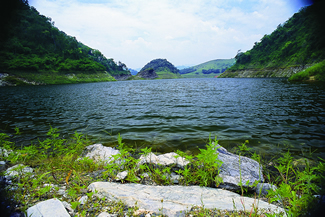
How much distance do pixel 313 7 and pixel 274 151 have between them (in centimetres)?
644

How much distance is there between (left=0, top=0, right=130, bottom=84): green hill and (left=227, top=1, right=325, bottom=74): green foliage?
152 m

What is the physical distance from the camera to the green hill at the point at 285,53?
8199cm

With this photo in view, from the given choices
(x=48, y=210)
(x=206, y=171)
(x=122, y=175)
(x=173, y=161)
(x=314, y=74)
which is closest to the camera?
(x=48, y=210)

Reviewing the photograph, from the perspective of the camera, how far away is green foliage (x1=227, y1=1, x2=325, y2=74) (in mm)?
80188

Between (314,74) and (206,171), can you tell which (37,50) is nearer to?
(206,171)

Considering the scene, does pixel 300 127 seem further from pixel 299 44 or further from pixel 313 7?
pixel 299 44

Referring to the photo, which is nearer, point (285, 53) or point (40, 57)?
point (285, 53)

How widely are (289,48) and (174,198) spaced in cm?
16376

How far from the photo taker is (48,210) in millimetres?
2561

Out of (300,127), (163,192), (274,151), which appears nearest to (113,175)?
(163,192)

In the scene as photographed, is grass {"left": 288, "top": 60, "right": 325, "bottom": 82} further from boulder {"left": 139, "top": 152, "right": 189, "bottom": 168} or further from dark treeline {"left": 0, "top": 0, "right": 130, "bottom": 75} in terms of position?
dark treeline {"left": 0, "top": 0, "right": 130, "bottom": 75}

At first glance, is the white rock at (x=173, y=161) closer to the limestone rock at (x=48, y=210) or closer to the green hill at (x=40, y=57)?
the limestone rock at (x=48, y=210)

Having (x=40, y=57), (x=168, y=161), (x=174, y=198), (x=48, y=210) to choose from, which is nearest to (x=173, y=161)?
(x=168, y=161)

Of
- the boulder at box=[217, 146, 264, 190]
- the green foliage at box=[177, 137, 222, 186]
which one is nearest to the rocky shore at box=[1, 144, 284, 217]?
the boulder at box=[217, 146, 264, 190]
